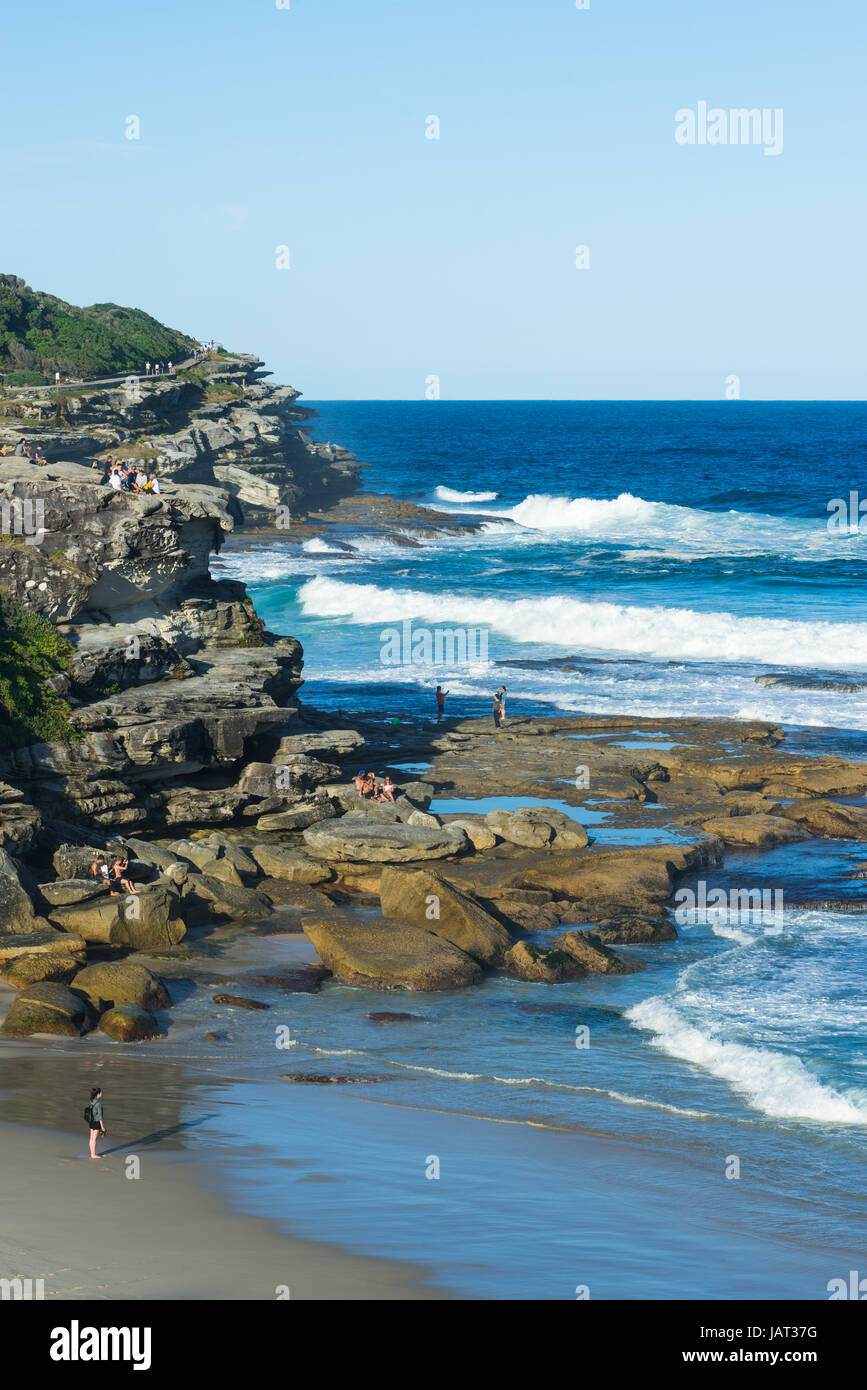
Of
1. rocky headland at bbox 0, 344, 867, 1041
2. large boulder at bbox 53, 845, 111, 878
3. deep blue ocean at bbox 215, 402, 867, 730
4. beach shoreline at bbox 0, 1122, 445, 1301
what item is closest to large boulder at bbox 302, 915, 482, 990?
rocky headland at bbox 0, 344, 867, 1041

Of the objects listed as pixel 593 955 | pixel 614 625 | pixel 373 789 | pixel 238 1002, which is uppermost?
pixel 614 625

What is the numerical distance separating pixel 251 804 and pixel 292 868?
114 inches

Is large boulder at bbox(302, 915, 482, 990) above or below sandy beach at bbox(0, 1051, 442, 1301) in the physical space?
below

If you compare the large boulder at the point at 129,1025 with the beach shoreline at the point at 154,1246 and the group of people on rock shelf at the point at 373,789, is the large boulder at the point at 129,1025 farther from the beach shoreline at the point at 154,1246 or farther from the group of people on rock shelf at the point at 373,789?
A: the group of people on rock shelf at the point at 373,789

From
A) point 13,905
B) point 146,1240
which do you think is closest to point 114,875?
point 13,905

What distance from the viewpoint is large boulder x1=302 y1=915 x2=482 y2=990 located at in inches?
765

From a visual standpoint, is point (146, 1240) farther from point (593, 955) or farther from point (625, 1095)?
point (593, 955)

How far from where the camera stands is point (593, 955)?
2036 cm

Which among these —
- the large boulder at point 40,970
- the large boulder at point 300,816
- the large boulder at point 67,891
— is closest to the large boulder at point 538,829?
the large boulder at point 300,816

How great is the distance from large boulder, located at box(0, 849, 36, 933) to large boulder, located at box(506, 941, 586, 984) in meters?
7.55

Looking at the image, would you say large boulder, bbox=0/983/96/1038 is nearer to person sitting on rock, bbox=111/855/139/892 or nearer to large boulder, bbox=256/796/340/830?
person sitting on rock, bbox=111/855/139/892
